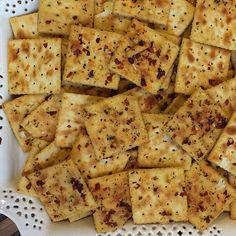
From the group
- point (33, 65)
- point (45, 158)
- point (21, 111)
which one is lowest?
point (45, 158)

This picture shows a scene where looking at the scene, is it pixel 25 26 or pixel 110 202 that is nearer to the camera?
pixel 110 202

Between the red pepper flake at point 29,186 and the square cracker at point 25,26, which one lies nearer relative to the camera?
the red pepper flake at point 29,186

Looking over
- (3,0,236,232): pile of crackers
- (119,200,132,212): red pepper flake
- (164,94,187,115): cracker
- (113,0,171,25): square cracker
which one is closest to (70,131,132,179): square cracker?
(3,0,236,232): pile of crackers

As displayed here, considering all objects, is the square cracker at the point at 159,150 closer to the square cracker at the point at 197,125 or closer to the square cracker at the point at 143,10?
the square cracker at the point at 197,125

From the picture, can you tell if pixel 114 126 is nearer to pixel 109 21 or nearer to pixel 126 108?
pixel 126 108

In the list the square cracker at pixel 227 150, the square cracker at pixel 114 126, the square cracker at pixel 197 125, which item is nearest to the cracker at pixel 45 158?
the square cracker at pixel 114 126

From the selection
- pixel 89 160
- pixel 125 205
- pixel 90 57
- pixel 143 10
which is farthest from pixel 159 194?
pixel 143 10

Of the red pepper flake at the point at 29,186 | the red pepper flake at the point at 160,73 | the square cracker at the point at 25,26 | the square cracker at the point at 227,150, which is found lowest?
the red pepper flake at the point at 29,186

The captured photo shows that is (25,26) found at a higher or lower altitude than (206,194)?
higher
